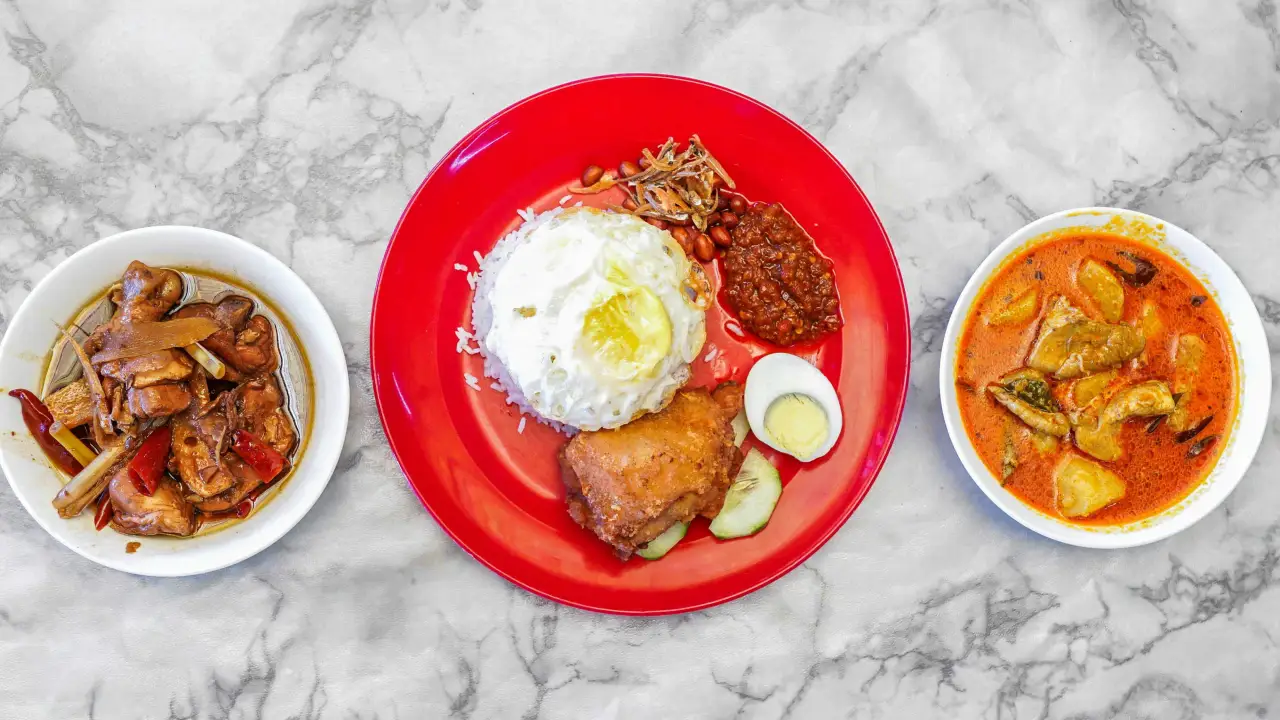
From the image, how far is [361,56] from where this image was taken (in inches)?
159

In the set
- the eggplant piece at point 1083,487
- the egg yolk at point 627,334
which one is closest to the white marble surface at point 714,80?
the eggplant piece at point 1083,487

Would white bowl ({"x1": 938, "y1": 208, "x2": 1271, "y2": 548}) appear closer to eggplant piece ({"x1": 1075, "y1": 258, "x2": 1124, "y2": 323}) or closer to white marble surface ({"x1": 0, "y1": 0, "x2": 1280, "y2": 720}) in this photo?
eggplant piece ({"x1": 1075, "y1": 258, "x2": 1124, "y2": 323})

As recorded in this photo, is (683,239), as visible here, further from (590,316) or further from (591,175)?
(590,316)

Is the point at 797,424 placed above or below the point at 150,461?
above

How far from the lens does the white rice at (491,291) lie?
3.87m

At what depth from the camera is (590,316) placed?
3520 millimetres

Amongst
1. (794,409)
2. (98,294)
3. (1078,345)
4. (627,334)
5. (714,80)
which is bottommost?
(794,409)

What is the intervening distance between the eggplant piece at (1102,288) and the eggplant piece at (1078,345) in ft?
0.26

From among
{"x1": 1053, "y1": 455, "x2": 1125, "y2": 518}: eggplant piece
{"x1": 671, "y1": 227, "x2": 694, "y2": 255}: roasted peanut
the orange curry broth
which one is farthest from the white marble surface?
{"x1": 671, "y1": 227, "x2": 694, "y2": 255}: roasted peanut

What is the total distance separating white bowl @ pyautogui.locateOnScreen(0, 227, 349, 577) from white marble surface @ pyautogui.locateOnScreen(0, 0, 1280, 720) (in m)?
0.46

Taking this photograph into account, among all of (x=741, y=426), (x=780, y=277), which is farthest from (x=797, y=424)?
(x=780, y=277)

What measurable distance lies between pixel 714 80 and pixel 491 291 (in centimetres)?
153

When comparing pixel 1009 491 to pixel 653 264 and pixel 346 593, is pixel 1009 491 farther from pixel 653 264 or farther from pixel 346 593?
pixel 346 593

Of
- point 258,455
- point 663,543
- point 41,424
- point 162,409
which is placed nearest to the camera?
point 162,409
